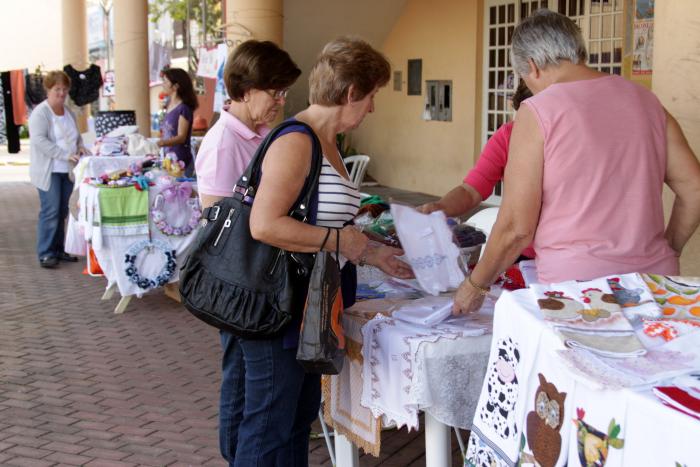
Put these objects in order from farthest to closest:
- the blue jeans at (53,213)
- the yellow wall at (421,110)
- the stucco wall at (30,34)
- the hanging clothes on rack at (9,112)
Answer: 1. the stucco wall at (30,34)
2. the hanging clothes on rack at (9,112)
3. the yellow wall at (421,110)
4. the blue jeans at (53,213)

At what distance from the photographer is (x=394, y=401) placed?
9.12 ft

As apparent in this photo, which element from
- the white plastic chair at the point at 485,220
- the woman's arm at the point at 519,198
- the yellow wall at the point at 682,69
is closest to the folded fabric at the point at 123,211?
the white plastic chair at the point at 485,220

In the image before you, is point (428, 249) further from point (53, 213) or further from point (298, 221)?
point (53, 213)

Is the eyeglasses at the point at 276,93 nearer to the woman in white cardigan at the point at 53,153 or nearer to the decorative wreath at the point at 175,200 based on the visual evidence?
the decorative wreath at the point at 175,200

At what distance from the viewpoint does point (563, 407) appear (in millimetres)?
2000

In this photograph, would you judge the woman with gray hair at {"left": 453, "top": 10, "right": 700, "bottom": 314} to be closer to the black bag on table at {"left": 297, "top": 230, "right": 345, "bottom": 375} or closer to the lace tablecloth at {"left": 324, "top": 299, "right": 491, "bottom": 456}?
the lace tablecloth at {"left": 324, "top": 299, "right": 491, "bottom": 456}

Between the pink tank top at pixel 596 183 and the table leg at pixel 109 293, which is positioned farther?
the table leg at pixel 109 293

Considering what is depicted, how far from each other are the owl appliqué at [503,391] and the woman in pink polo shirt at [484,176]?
3.79 feet

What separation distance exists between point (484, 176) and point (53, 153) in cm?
579

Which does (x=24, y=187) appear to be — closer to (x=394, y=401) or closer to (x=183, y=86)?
(x=183, y=86)

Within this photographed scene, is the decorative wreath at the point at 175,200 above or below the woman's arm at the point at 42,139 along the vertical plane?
below

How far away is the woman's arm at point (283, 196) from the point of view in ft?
8.29

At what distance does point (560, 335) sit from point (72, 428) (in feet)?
10.6

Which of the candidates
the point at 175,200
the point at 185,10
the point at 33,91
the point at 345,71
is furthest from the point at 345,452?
the point at 185,10
